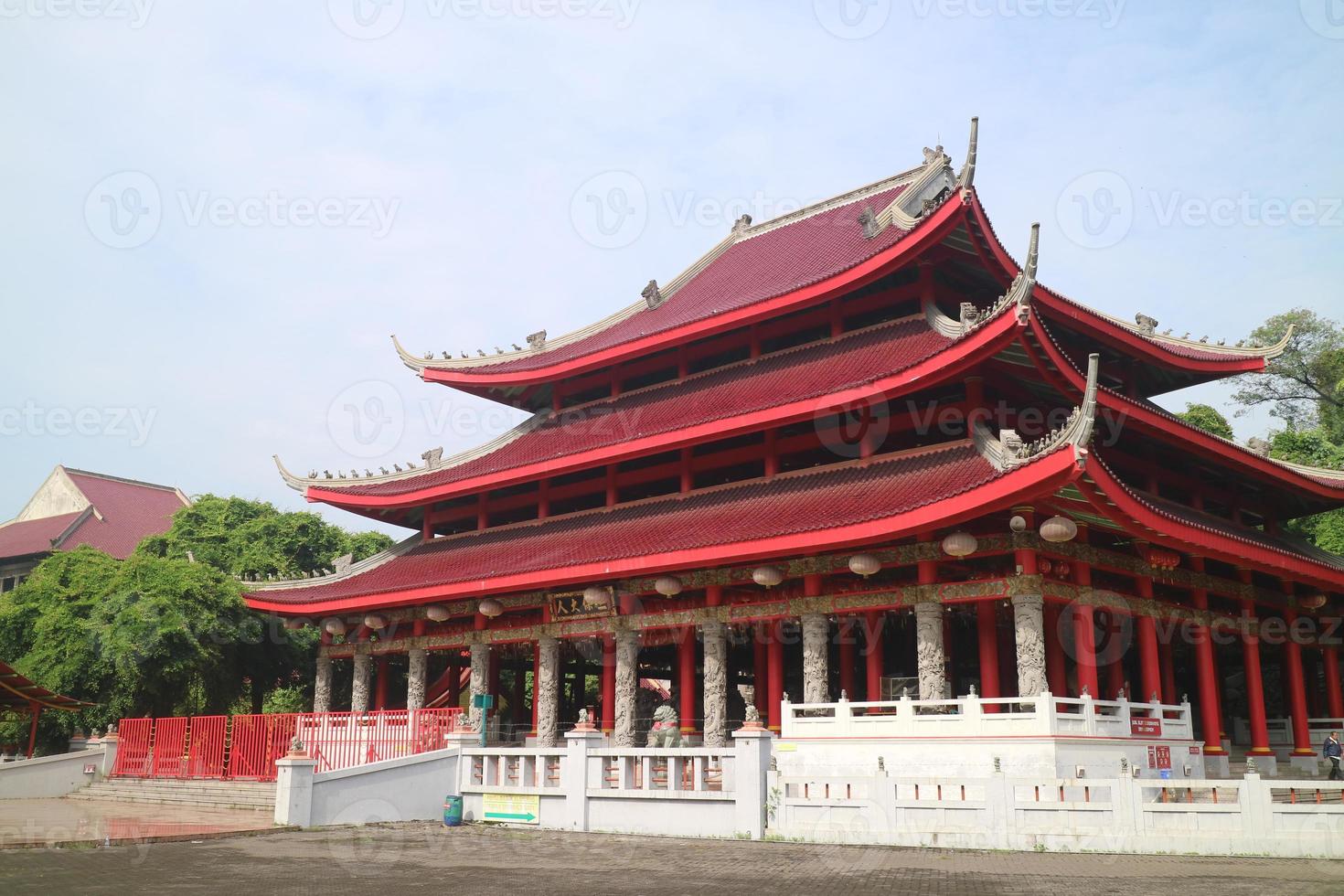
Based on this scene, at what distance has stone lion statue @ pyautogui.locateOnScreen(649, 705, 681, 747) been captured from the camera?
64.5ft

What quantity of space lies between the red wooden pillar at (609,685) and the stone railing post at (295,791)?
7238 millimetres

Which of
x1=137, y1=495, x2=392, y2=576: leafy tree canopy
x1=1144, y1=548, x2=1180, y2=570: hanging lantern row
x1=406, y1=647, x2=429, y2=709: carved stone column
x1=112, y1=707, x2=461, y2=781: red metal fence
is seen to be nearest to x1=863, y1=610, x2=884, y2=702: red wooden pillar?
x1=1144, y1=548, x2=1180, y2=570: hanging lantern row

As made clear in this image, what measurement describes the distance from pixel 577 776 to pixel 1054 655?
8752 mm

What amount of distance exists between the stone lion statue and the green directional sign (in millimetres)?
2409

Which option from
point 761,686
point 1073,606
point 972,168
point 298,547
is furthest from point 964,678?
point 298,547

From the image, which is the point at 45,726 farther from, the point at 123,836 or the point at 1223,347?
the point at 1223,347

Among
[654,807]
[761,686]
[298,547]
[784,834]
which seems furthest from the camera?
[298,547]

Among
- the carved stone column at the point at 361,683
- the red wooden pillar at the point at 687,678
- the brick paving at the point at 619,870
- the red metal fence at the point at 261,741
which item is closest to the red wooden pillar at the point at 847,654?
the red wooden pillar at the point at 687,678

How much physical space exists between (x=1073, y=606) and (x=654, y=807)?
311 inches

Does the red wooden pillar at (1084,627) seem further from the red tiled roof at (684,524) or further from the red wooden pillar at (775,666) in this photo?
the red wooden pillar at (775,666)

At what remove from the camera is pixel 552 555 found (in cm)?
2442

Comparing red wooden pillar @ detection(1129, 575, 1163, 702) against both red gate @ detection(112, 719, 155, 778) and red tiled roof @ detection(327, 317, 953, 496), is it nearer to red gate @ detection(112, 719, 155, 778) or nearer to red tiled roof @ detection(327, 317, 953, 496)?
red tiled roof @ detection(327, 317, 953, 496)

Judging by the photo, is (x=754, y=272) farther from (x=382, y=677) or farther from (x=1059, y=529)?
(x=382, y=677)

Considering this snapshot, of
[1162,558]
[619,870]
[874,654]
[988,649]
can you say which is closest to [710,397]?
[874,654]
